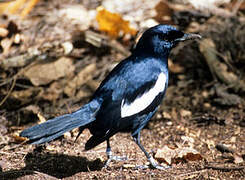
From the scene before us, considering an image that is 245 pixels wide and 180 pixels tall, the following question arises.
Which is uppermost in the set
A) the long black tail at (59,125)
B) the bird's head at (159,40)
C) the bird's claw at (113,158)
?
the bird's head at (159,40)

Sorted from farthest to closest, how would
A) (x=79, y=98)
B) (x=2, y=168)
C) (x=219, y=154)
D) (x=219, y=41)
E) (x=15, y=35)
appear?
(x=15, y=35), (x=219, y=41), (x=79, y=98), (x=219, y=154), (x=2, y=168)

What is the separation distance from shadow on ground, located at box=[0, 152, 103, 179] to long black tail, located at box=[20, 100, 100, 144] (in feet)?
1.42

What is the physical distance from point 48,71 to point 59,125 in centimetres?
209

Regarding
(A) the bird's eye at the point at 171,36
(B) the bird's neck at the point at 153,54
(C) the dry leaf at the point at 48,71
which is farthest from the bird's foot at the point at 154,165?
(C) the dry leaf at the point at 48,71

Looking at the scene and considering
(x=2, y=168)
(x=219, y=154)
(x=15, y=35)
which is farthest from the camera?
(x=15, y=35)

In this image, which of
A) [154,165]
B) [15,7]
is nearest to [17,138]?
[154,165]

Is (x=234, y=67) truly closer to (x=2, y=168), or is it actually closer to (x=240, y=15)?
(x=240, y=15)

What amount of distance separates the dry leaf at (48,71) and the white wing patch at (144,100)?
6.19ft

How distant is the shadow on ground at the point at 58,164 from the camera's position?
Result: 369 cm

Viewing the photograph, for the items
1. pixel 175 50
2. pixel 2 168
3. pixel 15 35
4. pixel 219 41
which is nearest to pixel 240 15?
pixel 219 41

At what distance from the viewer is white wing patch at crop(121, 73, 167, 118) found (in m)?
3.54

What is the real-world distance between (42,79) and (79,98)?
0.55m

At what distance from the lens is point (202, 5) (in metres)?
6.06

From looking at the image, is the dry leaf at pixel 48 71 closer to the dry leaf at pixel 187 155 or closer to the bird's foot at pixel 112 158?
the bird's foot at pixel 112 158
